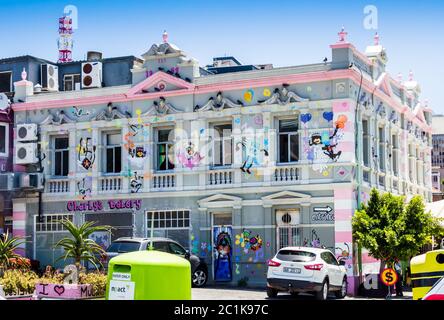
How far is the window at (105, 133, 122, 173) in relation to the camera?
103 ft

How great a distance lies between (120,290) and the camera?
666cm

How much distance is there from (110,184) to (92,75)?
636 centimetres

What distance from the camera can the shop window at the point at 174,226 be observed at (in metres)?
29.5

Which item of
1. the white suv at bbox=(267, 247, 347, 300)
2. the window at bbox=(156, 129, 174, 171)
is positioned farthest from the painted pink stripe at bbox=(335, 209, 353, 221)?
the window at bbox=(156, 129, 174, 171)

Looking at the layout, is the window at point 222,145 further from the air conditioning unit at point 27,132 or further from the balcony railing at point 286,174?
the air conditioning unit at point 27,132

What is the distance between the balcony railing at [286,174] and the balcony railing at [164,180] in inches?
167

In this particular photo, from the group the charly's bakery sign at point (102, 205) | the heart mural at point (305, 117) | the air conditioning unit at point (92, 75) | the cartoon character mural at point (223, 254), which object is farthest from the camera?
the air conditioning unit at point (92, 75)

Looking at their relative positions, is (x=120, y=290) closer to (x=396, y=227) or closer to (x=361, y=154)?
(x=396, y=227)

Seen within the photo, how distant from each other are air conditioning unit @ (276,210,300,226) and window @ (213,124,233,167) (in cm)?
279

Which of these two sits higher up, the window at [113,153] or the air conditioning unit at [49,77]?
the air conditioning unit at [49,77]

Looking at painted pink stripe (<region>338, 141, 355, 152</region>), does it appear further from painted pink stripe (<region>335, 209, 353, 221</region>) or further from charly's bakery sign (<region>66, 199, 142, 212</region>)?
charly's bakery sign (<region>66, 199, 142, 212</region>)

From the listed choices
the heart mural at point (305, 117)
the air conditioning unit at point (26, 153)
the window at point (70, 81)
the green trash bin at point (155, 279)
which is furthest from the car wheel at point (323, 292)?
the window at point (70, 81)

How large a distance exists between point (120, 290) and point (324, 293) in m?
16.2
